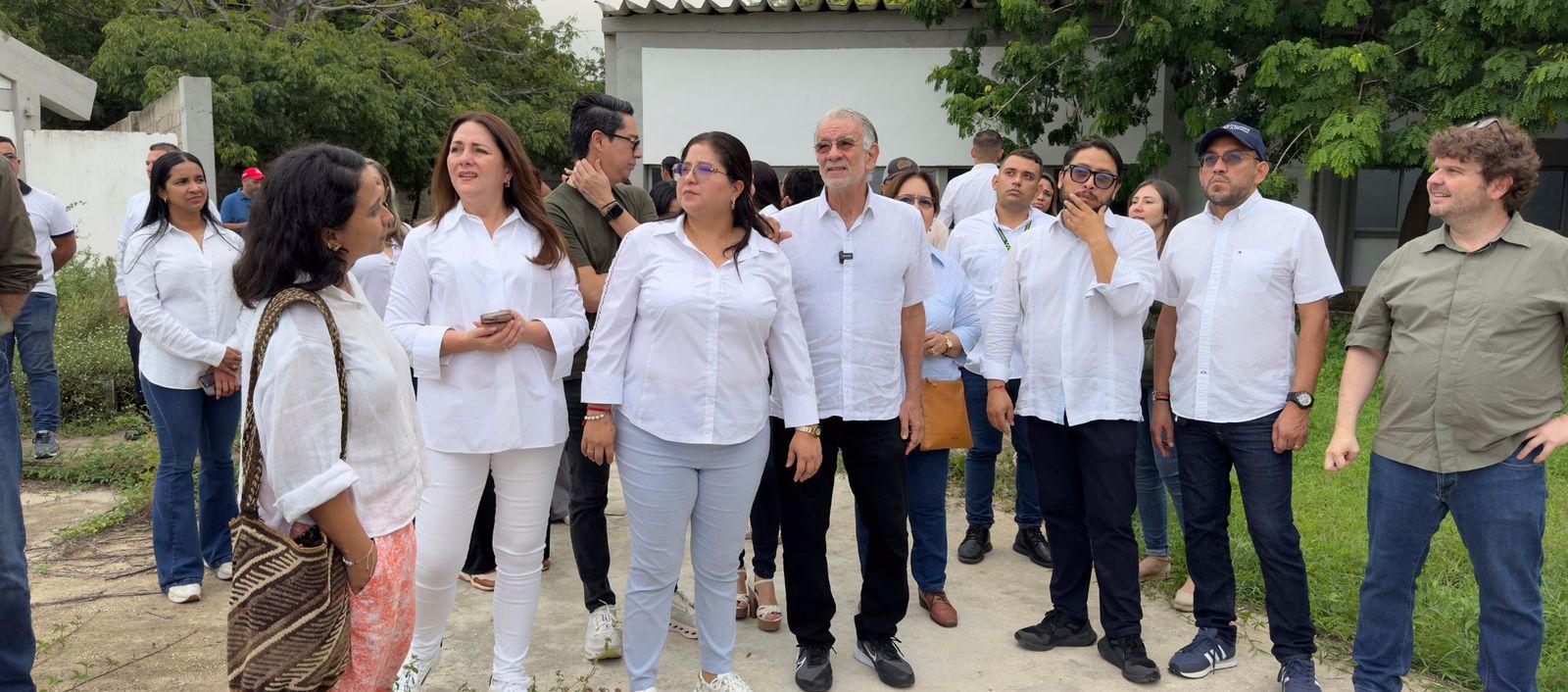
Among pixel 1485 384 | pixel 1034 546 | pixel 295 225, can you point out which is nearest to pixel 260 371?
pixel 295 225

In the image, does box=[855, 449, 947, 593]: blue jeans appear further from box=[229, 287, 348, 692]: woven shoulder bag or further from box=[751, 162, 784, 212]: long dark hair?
box=[229, 287, 348, 692]: woven shoulder bag

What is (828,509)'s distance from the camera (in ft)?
12.9

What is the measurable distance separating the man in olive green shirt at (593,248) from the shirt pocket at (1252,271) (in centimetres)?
225

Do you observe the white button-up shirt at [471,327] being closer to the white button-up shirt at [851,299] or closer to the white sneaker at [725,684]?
the white button-up shirt at [851,299]

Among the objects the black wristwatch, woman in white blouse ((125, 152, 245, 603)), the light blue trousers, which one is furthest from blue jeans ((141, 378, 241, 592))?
the light blue trousers

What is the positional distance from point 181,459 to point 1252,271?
443 cm

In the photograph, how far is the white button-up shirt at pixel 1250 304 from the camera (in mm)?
3832

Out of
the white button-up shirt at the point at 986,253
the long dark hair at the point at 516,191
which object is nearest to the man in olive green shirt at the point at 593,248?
the long dark hair at the point at 516,191

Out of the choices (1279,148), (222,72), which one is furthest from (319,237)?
(222,72)

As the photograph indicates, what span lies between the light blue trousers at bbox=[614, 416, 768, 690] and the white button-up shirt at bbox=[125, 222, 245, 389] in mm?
2135

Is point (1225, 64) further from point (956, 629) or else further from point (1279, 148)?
point (956, 629)

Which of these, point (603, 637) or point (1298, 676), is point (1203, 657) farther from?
point (603, 637)

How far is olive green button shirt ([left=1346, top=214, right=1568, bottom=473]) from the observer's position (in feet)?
10.5

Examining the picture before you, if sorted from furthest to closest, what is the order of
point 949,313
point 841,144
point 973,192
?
point 973,192
point 949,313
point 841,144
